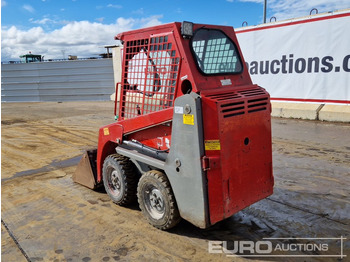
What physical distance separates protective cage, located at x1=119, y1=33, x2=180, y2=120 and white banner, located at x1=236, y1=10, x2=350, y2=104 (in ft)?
26.1

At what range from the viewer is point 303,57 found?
33.8ft

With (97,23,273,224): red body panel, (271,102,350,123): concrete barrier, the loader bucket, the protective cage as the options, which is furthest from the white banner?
the loader bucket

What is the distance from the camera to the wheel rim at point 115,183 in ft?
13.3

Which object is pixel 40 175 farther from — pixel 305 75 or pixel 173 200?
pixel 305 75

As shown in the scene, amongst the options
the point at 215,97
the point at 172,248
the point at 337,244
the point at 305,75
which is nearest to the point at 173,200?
the point at 172,248

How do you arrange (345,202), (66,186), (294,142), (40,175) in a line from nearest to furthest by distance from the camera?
(345,202) < (66,186) < (40,175) < (294,142)

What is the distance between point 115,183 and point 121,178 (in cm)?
32

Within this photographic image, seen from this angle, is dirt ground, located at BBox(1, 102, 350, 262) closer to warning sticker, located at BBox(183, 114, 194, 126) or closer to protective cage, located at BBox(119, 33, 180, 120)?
warning sticker, located at BBox(183, 114, 194, 126)

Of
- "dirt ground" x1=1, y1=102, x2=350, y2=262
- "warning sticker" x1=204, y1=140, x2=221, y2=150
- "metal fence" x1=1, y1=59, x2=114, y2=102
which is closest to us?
"warning sticker" x1=204, y1=140, x2=221, y2=150

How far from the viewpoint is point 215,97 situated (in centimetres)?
298

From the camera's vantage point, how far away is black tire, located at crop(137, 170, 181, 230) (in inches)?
129

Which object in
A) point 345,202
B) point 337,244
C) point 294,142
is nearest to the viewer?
A: point 337,244

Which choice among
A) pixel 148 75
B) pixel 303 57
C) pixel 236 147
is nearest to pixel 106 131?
pixel 148 75

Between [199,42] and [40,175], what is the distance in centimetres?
388
